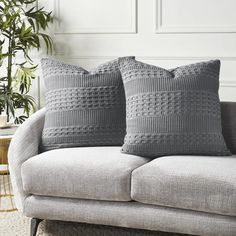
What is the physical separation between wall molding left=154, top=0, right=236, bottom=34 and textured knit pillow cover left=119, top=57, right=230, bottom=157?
0.90 m

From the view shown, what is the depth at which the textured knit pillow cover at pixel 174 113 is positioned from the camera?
295 centimetres

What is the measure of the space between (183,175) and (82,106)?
784 millimetres

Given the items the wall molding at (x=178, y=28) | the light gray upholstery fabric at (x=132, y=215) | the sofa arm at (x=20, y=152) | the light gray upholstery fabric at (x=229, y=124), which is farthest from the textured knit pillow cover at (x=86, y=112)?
the wall molding at (x=178, y=28)

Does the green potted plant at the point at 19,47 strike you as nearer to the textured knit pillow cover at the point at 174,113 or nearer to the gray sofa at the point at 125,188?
the gray sofa at the point at 125,188

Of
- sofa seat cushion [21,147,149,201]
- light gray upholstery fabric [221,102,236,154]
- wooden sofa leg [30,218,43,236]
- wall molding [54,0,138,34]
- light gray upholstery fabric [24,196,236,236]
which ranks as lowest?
wooden sofa leg [30,218,43,236]

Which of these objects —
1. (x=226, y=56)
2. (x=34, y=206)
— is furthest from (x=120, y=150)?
(x=226, y=56)

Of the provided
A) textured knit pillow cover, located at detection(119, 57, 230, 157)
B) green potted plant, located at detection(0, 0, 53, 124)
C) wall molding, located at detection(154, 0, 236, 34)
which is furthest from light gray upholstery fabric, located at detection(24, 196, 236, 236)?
wall molding, located at detection(154, 0, 236, 34)

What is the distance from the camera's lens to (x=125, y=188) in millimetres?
2762

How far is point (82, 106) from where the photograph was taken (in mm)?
3170

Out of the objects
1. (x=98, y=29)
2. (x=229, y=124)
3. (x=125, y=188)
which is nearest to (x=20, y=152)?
(x=125, y=188)

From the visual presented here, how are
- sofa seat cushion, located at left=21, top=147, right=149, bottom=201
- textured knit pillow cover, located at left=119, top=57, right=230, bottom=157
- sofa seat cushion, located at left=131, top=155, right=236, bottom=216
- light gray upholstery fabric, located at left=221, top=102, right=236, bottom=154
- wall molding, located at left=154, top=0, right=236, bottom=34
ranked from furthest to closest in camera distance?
wall molding, located at left=154, top=0, right=236, bottom=34 → light gray upholstery fabric, located at left=221, top=102, right=236, bottom=154 → textured knit pillow cover, located at left=119, top=57, right=230, bottom=157 → sofa seat cushion, located at left=21, top=147, right=149, bottom=201 → sofa seat cushion, located at left=131, top=155, right=236, bottom=216

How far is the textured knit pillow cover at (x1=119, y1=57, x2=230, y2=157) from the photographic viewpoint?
295cm

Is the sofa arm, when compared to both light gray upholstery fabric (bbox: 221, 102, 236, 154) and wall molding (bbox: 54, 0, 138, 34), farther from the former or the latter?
wall molding (bbox: 54, 0, 138, 34)

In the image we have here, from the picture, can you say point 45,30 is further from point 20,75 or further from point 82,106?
point 82,106
